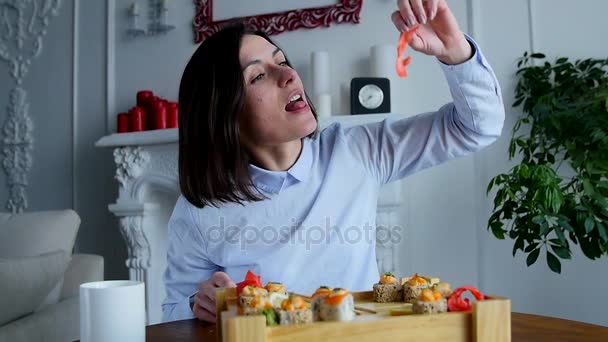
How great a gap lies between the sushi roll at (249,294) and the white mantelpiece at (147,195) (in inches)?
81.9

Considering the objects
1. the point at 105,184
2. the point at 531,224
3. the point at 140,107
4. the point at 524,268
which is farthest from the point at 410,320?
the point at 105,184

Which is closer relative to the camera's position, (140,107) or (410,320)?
(410,320)

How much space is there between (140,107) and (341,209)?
6.46 feet

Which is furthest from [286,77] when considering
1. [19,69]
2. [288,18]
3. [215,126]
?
[19,69]

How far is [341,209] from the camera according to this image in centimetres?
121

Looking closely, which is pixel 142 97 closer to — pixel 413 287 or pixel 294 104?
pixel 294 104

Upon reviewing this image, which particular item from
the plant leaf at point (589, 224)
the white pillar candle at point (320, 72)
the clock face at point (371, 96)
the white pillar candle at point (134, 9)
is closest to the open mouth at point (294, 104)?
the plant leaf at point (589, 224)

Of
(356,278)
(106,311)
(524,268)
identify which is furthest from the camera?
(524,268)

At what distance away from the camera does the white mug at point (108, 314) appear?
0.76 m

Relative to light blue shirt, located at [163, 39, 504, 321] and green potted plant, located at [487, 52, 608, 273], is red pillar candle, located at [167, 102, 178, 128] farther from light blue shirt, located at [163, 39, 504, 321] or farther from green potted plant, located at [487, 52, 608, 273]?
light blue shirt, located at [163, 39, 504, 321]

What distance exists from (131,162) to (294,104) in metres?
1.86

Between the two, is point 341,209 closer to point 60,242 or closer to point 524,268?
point 60,242

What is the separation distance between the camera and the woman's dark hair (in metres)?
1.20

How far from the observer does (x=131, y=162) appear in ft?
9.32
